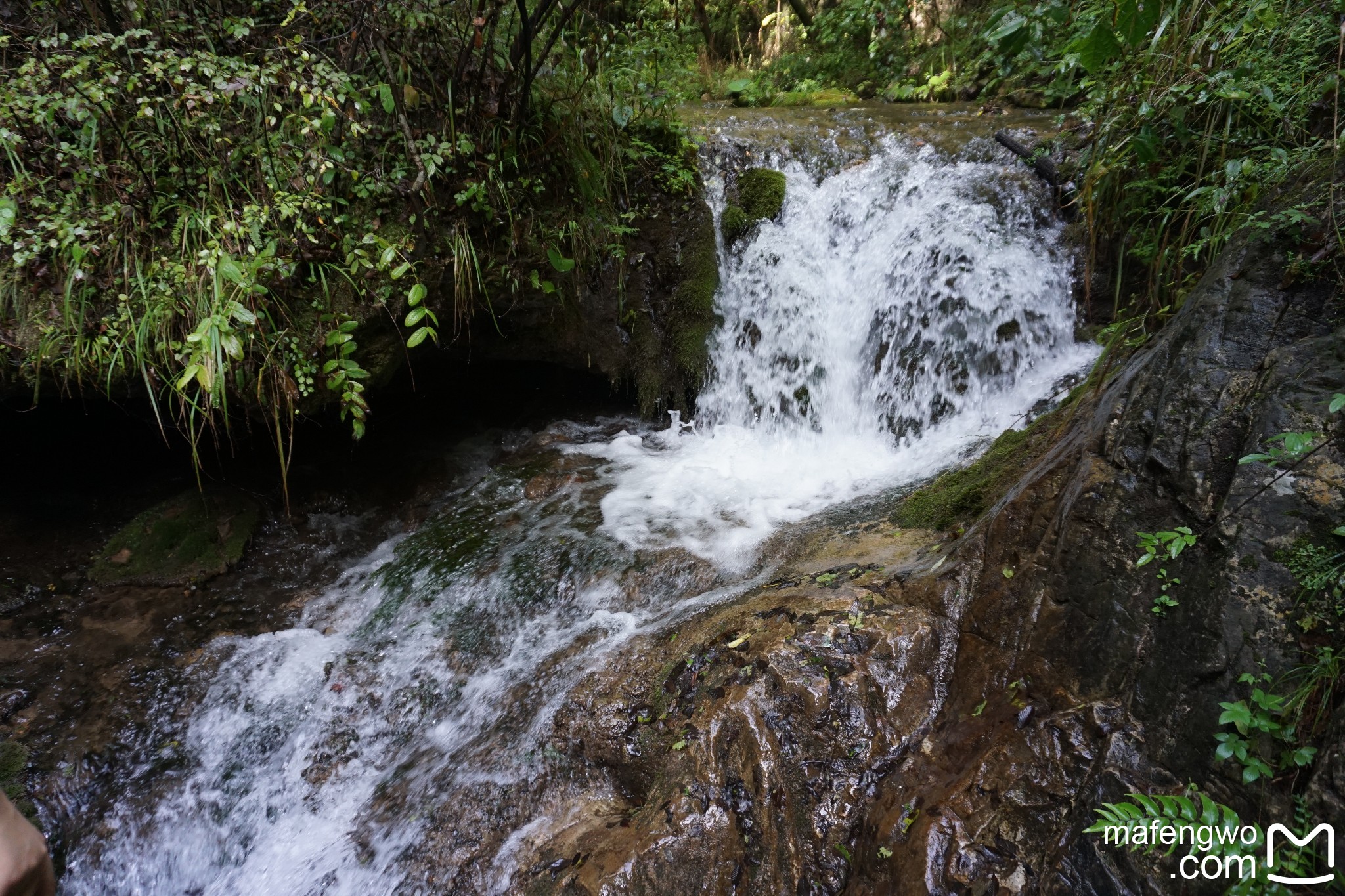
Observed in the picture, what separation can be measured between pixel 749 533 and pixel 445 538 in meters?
2.07

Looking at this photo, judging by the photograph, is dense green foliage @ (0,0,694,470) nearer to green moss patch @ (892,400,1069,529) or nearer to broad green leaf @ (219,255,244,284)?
broad green leaf @ (219,255,244,284)

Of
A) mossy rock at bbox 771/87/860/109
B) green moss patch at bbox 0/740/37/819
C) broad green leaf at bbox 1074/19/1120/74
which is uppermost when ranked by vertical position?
mossy rock at bbox 771/87/860/109

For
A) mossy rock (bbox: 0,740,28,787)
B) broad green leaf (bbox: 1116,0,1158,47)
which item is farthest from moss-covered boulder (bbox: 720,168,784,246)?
mossy rock (bbox: 0,740,28,787)

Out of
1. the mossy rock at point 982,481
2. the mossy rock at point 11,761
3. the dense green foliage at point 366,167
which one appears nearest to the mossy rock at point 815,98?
the dense green foliage at point 366,167

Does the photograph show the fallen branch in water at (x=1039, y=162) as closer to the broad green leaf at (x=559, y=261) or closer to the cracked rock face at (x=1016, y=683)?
the cracked rock face at (x=1016, y=683)

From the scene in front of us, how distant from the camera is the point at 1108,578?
1.92 meters

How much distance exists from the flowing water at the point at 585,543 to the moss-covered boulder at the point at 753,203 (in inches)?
5.3

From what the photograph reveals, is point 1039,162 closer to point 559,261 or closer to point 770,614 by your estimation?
point 559,261

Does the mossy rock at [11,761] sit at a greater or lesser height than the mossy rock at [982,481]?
lesser

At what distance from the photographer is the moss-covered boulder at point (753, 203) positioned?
18.7 feet

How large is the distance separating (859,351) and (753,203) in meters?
1.70

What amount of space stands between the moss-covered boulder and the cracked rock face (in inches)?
147

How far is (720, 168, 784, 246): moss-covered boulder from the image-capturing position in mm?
5703

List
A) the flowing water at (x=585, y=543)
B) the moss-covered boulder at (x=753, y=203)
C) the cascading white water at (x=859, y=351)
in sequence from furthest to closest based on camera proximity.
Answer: the moss-covered boulder at (x=753, y=203)
the cascading white water at (x=859, y=351)
the flowing water at (x=585, y=543)
